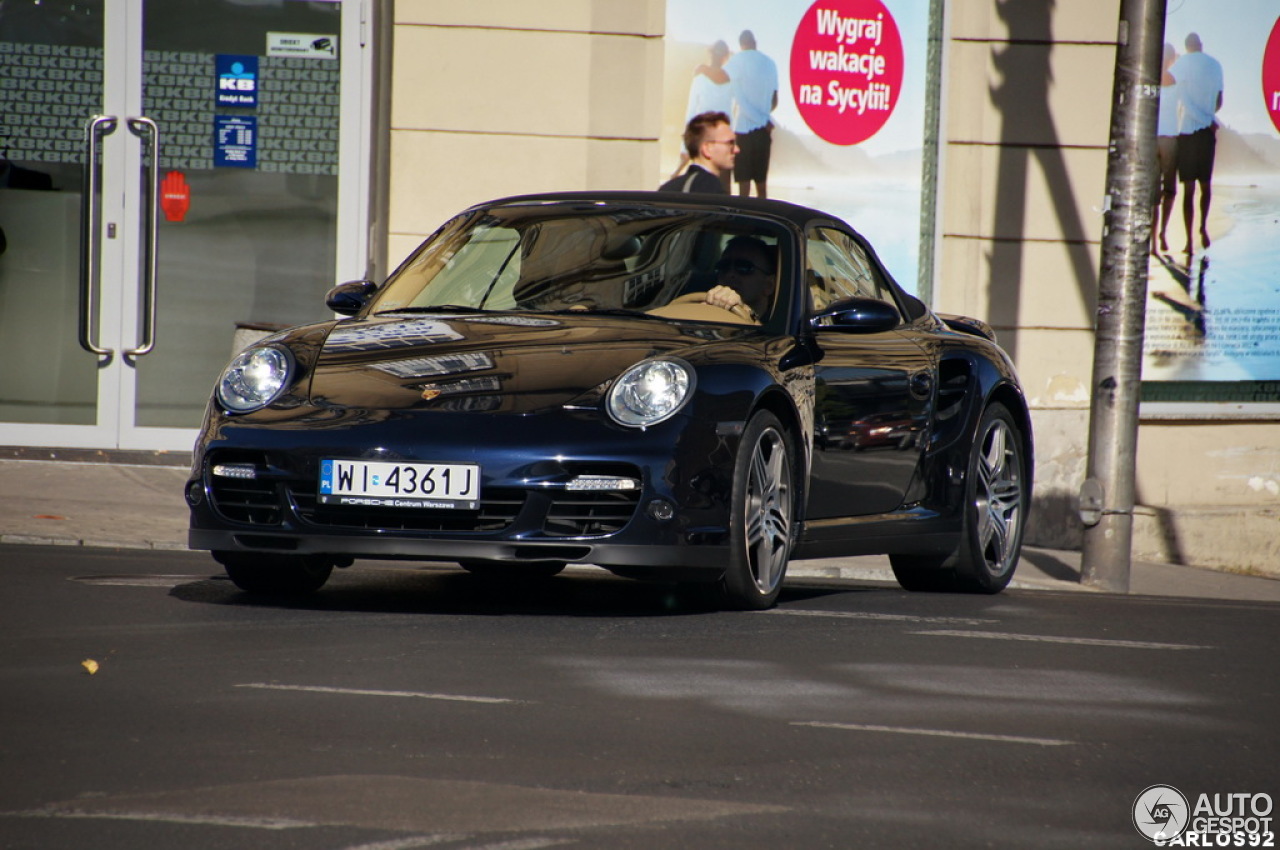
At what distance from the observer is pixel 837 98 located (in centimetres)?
1259

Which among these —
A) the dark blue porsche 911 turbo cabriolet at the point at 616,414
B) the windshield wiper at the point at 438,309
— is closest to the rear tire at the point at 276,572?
the dark blue porsche 911 turbo cabriolet at the point at 616,414

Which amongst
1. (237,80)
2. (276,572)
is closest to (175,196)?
(237,80)

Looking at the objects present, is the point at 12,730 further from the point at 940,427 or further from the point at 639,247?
the point at 940,427

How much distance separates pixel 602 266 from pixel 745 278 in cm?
50

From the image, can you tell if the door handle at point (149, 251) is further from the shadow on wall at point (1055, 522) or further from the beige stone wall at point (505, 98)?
the shadow on wall at point (1055, 522)

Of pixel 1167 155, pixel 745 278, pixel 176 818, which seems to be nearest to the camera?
pixel 176 818

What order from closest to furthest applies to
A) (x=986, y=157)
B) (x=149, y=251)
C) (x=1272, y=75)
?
1. (x=149, y=251)
2. (x=986, y=157)
3. (x=1272, y=75)

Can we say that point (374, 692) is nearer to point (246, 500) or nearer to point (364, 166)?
point (246, 500)

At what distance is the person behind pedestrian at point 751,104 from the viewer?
488 inches

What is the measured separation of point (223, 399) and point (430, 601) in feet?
3.27

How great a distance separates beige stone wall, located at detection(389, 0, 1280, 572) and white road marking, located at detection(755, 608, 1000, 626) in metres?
5.72

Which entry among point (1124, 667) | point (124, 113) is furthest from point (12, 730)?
point (124, 113)

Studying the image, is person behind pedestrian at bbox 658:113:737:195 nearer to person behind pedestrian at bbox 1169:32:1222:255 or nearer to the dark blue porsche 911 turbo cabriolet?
person behind pedestrian at bbox 1169:32:1222:255

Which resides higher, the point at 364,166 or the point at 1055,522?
the point at 364,166
